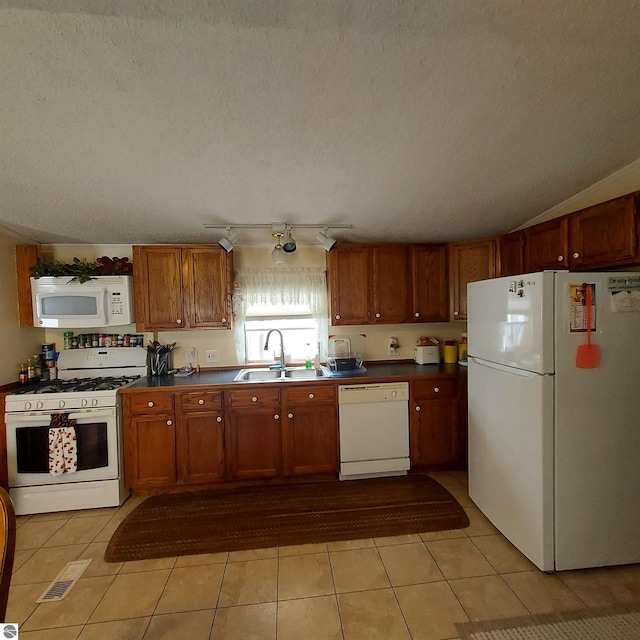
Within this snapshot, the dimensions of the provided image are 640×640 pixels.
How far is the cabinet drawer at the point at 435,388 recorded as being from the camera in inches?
105

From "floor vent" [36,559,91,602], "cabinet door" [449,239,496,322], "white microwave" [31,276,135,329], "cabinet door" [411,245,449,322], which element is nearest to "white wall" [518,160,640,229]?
"cabinet door" [449,239,496,322]

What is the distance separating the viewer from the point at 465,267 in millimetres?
2961

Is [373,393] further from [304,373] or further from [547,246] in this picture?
[547,246]

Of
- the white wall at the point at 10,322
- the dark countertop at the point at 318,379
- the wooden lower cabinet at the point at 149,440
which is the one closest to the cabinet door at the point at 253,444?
the dark countertop at the point at 318,379

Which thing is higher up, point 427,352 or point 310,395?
point 427,352

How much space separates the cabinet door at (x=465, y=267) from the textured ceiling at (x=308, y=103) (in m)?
0.71

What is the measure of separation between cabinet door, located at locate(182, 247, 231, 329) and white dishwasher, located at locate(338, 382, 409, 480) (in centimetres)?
132

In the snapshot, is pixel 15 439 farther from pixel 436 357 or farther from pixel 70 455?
pixel 436 357

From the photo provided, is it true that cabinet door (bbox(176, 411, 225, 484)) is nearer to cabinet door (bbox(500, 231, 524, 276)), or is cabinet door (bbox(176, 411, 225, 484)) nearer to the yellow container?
the yellow container

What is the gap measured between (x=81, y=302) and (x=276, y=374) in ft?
5.85

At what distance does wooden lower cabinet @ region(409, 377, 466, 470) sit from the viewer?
8.79 ft

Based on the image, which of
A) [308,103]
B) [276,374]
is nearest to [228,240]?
[276,374]

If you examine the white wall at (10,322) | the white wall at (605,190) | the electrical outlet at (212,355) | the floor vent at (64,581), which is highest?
the white wall at (605,190)

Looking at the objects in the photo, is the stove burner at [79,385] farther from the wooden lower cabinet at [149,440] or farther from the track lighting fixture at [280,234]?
the track lighting fixture at [280,234]
